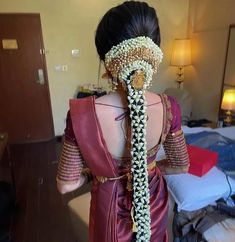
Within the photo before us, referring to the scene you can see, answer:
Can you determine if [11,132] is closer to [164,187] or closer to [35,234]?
[35,234]

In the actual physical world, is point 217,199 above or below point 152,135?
below

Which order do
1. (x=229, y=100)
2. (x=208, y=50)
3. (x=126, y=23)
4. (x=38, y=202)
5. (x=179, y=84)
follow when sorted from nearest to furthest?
(x=126, y=23)
(x=38, y=202)
(x=229, y=100)
(x=208, y=50)
(x=179, y=84)

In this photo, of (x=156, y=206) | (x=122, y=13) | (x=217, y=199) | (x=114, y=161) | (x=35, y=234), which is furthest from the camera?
(x=35, y=234)

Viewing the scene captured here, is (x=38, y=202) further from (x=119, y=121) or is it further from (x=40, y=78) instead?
(x=40, y=78)

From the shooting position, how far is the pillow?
4.33 ft

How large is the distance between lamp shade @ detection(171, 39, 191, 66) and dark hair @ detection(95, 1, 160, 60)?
3.36 m

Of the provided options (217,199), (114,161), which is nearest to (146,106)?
(114,161)

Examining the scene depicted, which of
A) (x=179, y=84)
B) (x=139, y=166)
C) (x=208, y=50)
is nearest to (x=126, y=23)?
(x=139, y=166)

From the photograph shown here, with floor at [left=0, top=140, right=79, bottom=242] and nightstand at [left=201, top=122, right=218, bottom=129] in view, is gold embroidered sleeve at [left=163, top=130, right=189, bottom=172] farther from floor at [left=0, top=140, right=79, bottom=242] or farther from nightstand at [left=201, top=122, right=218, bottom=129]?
Result: nightstand at [left=201, top=122, right=218, bottom=129]

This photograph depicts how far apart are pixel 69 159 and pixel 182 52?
3544mm

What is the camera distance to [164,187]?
1013 mm

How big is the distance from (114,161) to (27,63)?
3297 millimetres

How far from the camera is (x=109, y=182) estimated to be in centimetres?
88

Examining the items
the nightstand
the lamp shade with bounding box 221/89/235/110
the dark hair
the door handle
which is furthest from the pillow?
the door handle
